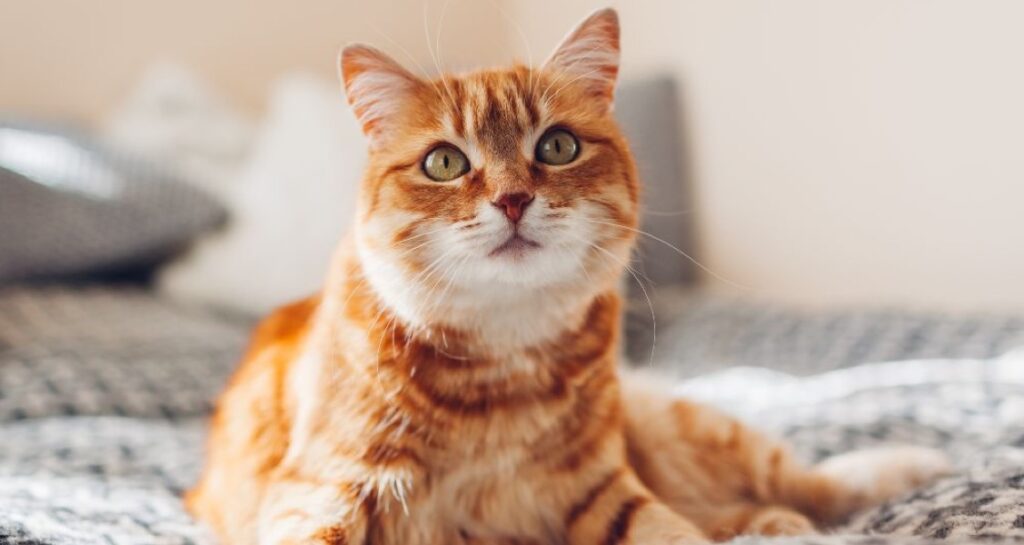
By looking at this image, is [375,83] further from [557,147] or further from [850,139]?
[850,139]

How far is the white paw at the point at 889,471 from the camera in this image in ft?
3.78

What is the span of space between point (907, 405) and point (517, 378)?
32.8 inches

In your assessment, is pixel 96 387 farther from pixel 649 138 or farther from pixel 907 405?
pixel 649 138

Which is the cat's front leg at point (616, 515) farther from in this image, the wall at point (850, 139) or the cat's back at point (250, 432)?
the wall at point (850, 139)

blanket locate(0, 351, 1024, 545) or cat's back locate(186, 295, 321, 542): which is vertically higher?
cat's back locate(186, 295, 321, 542)

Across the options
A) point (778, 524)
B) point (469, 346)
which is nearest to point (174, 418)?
point (469, 346)

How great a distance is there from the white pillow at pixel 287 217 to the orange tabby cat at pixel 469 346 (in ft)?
3.39

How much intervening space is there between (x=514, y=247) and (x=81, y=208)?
1566 millimetres

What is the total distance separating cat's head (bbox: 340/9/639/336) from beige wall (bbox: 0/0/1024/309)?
38 cm

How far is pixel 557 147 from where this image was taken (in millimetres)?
1011

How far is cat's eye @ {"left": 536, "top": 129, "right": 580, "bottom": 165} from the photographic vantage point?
1.00 m

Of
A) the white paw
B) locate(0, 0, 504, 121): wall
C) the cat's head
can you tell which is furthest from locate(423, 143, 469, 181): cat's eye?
locate(0, 0, 504, 121): wall

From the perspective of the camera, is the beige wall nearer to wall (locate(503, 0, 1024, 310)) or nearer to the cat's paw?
wall (locate(503, 0, 1024, 310))

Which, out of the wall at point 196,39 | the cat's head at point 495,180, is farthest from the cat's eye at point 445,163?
the wall at point 196,39
